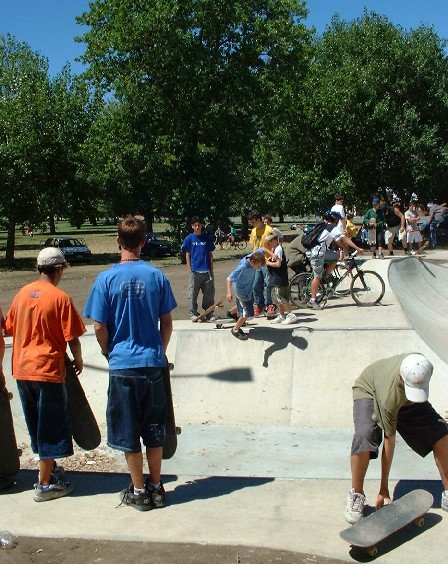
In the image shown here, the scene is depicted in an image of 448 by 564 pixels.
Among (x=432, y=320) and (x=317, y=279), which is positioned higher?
(x=317, y=279)

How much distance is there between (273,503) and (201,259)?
18.9 ft

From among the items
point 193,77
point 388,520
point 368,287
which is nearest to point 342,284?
point 368,287

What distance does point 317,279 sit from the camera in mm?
10969

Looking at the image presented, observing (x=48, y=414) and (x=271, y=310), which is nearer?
(x=48, y=414)

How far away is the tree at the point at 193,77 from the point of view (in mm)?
25734

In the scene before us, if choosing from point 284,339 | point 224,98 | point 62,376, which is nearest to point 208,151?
point 224,98

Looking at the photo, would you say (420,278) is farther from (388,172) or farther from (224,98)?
(388,172)

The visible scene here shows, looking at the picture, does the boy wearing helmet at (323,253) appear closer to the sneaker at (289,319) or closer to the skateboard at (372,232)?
the sneaker at (289,319)

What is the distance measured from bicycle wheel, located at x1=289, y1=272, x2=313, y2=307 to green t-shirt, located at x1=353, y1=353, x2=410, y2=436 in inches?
267

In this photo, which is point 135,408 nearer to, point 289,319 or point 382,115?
point 289,319

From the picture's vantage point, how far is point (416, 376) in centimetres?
411

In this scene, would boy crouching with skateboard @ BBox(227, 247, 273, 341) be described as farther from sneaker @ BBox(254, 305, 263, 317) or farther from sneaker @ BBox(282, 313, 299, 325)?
sneaker @ BBox(254, 305, 263, 317)

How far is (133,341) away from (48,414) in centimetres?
90

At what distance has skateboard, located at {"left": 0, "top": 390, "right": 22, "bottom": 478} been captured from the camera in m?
5.20
